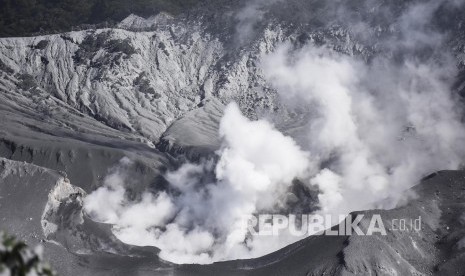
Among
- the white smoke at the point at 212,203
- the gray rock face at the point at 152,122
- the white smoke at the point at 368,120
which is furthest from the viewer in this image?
the white smoke at the point at 368,120

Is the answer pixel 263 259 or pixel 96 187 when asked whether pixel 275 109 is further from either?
pixel 263 259

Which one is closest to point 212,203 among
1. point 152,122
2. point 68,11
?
point 152,122

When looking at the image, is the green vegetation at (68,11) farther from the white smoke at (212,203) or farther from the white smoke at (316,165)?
the white smoke at (212,203)

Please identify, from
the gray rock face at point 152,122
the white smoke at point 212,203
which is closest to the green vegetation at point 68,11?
the gray rock face at point 152,122

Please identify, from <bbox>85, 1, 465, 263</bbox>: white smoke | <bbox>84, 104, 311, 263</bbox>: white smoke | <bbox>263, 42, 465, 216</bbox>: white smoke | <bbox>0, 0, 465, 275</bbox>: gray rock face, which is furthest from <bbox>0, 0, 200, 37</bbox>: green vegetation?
<bbox>84, 104, 311, 263</bbox>: white smoke

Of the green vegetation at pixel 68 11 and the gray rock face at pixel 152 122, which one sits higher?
the green vegetation at pixel 68 11
